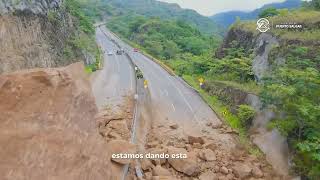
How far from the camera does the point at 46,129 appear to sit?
1367 centimetres

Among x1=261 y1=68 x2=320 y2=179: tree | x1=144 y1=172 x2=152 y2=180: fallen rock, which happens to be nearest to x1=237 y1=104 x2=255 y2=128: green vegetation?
x1=261 y1=68 x2=320 y2=179: tree

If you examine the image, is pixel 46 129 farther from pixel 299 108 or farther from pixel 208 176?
pixel 299 108

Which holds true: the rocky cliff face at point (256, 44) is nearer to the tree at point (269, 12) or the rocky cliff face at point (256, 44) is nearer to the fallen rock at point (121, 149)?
the tree at point (269, 12)

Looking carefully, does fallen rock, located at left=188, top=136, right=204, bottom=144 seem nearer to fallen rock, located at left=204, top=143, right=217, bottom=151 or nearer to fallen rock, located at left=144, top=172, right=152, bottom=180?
fallen rock, located at left=204, top=143, right=217, bottom=151

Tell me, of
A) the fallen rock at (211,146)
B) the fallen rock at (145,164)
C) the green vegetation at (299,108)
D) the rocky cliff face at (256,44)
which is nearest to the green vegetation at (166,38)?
the rocky cliff face at (256,44)

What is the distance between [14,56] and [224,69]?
21.0m

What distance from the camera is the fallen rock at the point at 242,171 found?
22.2 metres

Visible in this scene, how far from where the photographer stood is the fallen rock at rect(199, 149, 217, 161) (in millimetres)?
23203

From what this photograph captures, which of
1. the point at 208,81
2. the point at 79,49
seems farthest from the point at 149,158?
the point at 79,49

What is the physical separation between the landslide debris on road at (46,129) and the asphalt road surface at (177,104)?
13230mm

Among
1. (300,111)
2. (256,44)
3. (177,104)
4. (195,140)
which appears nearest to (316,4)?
(256,44)

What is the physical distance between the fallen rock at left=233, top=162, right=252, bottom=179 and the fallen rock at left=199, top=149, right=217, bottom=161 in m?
1.38

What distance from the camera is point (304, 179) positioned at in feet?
73.0

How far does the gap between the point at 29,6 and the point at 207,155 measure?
27003 millimetres
